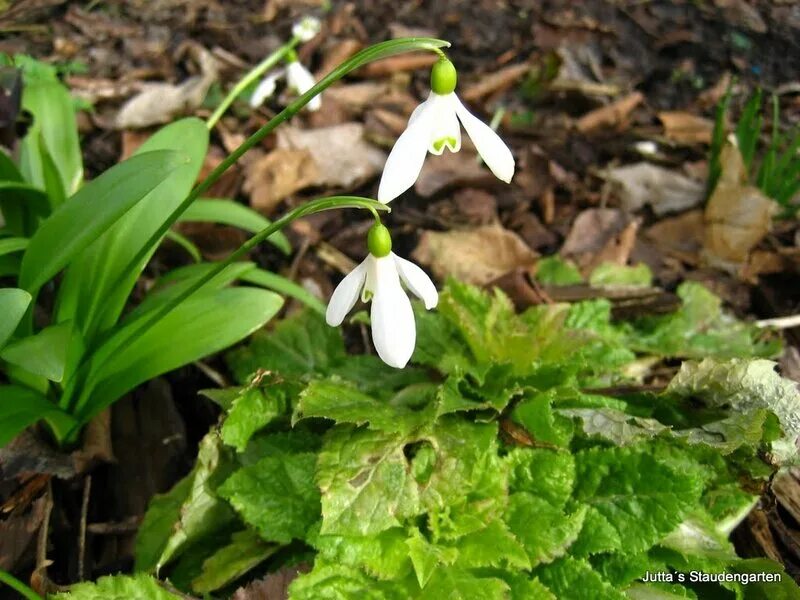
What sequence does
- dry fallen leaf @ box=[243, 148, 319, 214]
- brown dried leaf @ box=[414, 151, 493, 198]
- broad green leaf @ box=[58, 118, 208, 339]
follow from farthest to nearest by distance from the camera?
brown dried leaf @ box=[414, 151, 493, 198] → dry fallen leaf @ box=[243, 148, 319, 214] → broad green leaf @ box=[58, 118, 208, 339]

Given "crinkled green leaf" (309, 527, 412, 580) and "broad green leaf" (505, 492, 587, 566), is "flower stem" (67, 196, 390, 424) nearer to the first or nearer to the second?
"crinkled green leaf" (309, 527, 412, 580)

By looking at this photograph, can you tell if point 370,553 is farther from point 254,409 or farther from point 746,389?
point 746,389

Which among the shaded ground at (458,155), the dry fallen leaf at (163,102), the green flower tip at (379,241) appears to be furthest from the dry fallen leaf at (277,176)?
the green flower tip at (379,241)

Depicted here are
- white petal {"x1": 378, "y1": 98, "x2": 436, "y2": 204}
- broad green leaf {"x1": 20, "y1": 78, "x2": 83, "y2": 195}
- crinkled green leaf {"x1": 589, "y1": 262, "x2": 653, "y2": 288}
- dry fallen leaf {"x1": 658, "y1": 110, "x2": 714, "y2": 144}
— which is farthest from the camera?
dry fallen leaf {"x1": 658, "y1": 110, "x2": 714, "y2": 144}

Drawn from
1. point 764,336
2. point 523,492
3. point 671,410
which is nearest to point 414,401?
point 523,492

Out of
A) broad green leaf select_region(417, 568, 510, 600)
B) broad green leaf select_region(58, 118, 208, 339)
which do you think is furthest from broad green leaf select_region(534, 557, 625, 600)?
broad green leaf select_region(58, 118, 208, 339)

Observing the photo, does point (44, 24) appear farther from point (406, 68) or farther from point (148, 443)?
point (148, 443)
